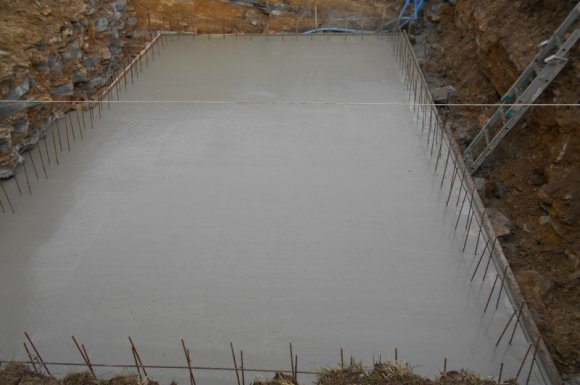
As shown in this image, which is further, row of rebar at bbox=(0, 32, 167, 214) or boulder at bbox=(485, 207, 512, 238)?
row of rebar at bbox=(0, 32, 167, 214)

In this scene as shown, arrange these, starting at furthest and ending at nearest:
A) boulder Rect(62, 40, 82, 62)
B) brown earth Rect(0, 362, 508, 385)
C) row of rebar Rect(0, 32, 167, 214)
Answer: boulder Rect(62, 40, 82, 62) < row of rebar Rect(0, 32, 167, 214) < brown earth Rect(0, 362, 508, 385)

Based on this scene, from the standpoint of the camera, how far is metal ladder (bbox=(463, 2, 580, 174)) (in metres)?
4.45

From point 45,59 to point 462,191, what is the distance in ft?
15.3

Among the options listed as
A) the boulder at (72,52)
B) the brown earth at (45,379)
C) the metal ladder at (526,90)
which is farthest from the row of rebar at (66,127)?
the metal ladder at (526,90)

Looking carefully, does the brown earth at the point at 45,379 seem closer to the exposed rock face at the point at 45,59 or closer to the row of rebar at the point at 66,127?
the row of rebar at the point at 66,127

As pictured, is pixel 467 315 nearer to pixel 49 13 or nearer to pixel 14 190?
pixel 14 190

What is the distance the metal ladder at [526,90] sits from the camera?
14.6ft

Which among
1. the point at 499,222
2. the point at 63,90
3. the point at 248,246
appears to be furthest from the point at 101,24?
the point at 499,222

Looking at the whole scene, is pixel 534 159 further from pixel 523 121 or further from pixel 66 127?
pixel 66 127

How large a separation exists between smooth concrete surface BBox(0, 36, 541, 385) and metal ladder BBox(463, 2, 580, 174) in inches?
21.9

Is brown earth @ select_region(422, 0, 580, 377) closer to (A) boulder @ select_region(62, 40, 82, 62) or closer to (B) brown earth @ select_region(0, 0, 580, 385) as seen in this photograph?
(B) brown earth @ select_region(0, 0, 580, 385)

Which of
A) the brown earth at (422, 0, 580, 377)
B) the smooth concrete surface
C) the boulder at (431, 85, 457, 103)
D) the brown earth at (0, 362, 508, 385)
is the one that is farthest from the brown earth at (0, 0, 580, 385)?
the brown earth at (0, 362, 508, 385)

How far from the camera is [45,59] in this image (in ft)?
18.5

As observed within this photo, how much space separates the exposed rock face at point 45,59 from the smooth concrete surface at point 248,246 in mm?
544
